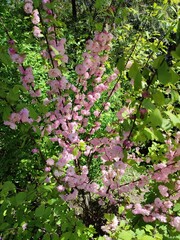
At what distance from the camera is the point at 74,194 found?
2.29 m

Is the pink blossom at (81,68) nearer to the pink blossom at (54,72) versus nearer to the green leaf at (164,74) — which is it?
the pink blossom at (54,72)

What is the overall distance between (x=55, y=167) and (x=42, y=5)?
48.6 inches

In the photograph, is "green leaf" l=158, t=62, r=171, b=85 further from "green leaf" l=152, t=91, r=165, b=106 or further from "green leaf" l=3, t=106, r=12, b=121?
"green leaf" l=3, t=106, r=12, b=121

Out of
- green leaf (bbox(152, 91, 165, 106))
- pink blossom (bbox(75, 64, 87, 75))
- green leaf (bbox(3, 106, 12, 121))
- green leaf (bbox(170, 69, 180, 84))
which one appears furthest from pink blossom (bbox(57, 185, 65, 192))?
green leaf (bbox(170, 69, 180, 84))

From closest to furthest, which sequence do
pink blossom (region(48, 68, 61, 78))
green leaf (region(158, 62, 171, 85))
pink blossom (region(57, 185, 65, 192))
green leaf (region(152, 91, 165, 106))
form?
green leaf (region(158, 62, 171, 85))
green leaf (region(152, 91, 165, 106))
pink blossom (region(48, 68, 61, 78))
pink blossom (region(57, 185, 65, 192))

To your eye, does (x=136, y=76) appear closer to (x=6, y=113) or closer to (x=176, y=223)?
(x=6, y=113)

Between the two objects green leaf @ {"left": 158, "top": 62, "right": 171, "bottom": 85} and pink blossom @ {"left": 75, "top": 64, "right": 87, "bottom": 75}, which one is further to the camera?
pink blossom @ {"left": 75, "top": 64, "right": 87, "bottom": 75}

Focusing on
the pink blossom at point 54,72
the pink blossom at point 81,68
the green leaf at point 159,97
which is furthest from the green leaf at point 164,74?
the pink blossom at point 81,68

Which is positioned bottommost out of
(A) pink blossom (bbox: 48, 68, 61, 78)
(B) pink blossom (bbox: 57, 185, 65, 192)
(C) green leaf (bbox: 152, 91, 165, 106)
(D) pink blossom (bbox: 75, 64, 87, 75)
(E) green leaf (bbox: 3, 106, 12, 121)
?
(B) pink blossom (bbox: 57, 185, 65, 192)

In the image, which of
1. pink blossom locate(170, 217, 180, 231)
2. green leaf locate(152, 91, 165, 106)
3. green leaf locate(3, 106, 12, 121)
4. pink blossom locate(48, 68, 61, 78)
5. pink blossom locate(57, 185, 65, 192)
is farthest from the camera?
pink blossom locate(57, 185, 65, 192)

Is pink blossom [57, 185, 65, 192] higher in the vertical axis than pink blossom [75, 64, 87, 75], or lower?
lower

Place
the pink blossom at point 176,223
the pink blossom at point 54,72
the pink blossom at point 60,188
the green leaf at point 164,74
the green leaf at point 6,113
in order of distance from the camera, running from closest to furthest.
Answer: the green leaf at point 164,74 < the green leaf at point 6,113 < the pink blossom at point 176,223 < the pink blossom at point 54,72 < the pink blossom at point 60,188

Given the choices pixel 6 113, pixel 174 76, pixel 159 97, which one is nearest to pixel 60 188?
pixel 6 113

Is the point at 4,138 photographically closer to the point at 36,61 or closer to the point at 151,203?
the point at 36,61
